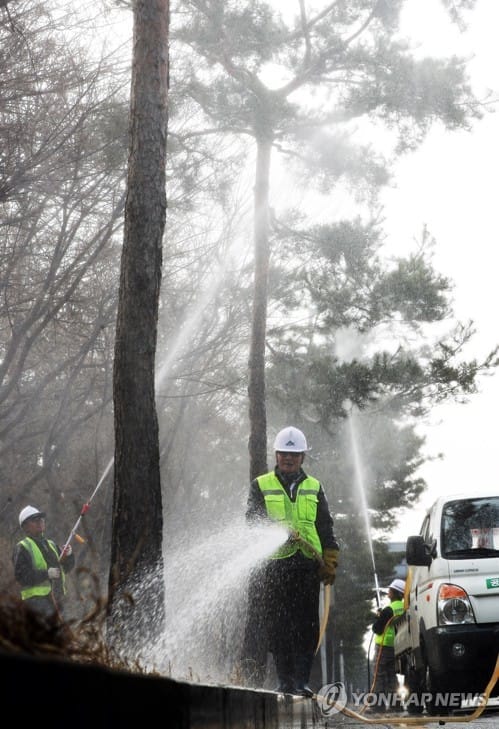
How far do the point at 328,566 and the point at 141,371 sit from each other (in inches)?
102

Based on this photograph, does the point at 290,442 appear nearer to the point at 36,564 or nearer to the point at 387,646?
the point at 36,564

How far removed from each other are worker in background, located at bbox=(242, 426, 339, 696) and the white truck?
1.54 metres

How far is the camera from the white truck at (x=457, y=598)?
10.4 m

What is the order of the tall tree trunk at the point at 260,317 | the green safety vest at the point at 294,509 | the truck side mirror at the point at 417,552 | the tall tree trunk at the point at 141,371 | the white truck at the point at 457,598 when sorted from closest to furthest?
the green safety vest at the point at 294,509 → the tall tree trunk at the point at 141,371 → the white truck at the point at 457,598 → the truck side mirror at the point at 417,552 → the tall tree trunk at the point at 260,317

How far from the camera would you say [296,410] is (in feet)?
93.7

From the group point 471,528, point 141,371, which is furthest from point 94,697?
point 471,528

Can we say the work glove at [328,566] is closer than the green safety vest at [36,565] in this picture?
Yes

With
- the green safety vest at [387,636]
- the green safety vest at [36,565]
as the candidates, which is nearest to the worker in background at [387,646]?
the green safety vest at [387,636]

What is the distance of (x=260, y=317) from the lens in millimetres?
24594

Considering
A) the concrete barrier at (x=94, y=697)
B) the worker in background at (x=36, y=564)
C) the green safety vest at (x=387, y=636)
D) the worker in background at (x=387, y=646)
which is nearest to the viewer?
the concrete barrier at (x=94, y=697)

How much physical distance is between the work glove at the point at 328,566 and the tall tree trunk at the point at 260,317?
1388cm

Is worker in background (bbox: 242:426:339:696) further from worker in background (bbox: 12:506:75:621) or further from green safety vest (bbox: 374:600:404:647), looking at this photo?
green safety vest (bbox: 374:600:404:647)

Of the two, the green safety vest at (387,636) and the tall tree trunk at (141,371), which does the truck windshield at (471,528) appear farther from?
the green safety vest at (387,636)

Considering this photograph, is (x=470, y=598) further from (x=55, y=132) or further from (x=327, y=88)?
(x=327, y=88)
